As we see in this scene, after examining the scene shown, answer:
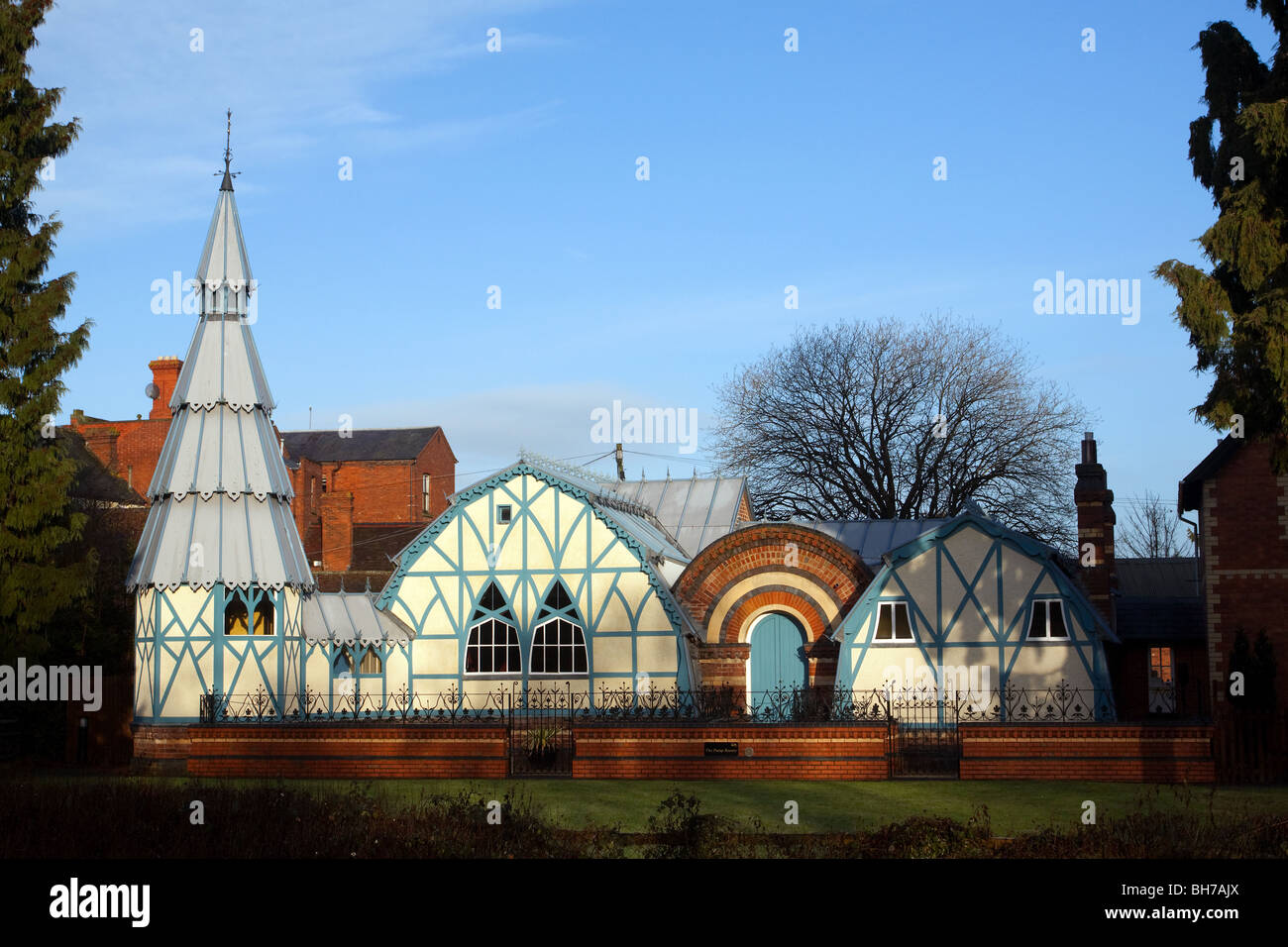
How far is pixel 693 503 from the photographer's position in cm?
3644

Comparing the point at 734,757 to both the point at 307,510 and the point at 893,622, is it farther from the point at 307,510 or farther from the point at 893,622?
the point at 307,510

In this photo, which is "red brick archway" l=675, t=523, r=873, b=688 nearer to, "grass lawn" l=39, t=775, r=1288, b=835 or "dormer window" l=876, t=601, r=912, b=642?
"dormer window" l=876, t=601, r=912, b=642

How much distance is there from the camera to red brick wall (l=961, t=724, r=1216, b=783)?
64.7 ft

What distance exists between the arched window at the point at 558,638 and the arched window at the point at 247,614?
618 cm

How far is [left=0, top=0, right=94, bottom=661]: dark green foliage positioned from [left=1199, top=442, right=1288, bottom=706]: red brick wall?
20807mm

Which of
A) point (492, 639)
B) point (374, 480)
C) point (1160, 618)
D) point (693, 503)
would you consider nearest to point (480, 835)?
point (492, 639)

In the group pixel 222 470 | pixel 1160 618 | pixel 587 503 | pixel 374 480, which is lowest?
pixel 1160 618

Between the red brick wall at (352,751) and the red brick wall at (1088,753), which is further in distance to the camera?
the red brick wall at (352,751)

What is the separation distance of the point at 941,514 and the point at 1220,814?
95.8 ft

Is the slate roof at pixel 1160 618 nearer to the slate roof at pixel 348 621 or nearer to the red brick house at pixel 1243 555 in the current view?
the red brick house at pixel 1243 555

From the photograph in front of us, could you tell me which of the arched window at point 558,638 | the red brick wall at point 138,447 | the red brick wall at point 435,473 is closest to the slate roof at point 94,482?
the red brick wall at point 138,447

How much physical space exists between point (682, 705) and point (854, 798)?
903 cm

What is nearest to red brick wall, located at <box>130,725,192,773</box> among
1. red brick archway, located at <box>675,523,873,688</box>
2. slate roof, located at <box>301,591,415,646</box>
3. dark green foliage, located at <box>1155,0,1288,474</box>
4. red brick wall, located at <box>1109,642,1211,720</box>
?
slate roof, located at <box>301,591,415,646</box>

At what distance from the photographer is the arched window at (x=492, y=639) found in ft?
99.9
